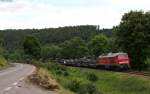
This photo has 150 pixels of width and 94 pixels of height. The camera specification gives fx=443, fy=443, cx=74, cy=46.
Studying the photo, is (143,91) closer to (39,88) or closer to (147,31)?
(39,88)

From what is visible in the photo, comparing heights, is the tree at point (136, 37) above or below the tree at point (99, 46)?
above

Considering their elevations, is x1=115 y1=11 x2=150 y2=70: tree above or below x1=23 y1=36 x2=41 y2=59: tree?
above

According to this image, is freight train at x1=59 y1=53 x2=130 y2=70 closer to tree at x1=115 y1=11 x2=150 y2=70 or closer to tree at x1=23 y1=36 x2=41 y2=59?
tree at x1=115 y1=11 x2=150 y2=70

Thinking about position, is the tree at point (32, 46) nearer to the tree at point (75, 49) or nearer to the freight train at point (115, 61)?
the tree at point (75, 49)

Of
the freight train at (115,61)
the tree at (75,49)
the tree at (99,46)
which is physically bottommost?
the tree at (75,49)

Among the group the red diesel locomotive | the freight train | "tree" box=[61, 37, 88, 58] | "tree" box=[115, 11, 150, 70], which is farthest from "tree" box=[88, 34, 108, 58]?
the red diesel locomotive

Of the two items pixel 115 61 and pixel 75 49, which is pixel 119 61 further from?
pixel 75 49

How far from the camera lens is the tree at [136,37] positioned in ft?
213

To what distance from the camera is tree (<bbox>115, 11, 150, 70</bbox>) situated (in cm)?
6506

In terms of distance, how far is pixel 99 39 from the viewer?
142m

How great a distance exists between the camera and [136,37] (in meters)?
65.5

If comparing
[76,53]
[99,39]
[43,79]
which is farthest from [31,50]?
[43,79]

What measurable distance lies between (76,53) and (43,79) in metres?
150

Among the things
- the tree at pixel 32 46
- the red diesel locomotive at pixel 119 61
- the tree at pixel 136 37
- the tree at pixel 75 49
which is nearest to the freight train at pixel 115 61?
the red diesel locomotive at pixel 119 61
